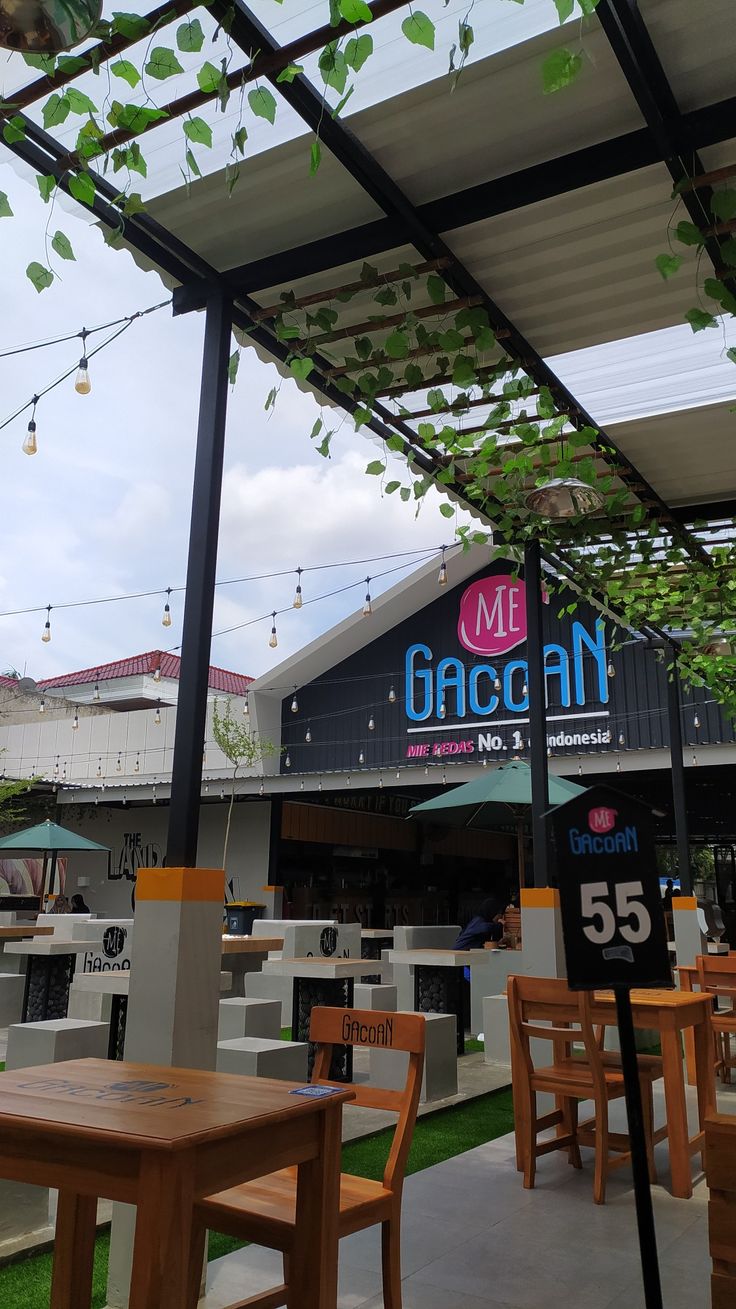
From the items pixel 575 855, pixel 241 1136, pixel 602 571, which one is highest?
pixel 602 571

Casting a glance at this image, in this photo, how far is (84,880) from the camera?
2002cm

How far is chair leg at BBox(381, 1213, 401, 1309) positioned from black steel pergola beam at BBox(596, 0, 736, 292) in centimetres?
320

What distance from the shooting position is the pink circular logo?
1709cm

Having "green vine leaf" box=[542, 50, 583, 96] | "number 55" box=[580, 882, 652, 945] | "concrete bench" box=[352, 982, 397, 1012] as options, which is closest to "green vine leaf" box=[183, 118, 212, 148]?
"green vine leaf" box=[542, 50, 583, 96]

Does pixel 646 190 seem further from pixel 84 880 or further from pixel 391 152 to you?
pixel 84 880

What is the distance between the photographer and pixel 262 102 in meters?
2.70

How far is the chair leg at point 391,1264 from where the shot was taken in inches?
97.3

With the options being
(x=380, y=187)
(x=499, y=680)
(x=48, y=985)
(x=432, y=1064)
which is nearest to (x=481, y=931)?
(x=432, y=1064)

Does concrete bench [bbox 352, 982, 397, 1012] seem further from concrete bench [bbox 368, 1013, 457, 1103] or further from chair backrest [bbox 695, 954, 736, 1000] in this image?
chair backrest [bbox 695, 954, 736, 1000]

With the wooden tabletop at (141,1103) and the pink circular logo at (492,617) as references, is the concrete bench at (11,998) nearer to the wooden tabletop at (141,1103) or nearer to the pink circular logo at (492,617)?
the wooden tabletop at (141,1103)

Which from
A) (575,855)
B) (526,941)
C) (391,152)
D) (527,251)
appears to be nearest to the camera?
(575,855)

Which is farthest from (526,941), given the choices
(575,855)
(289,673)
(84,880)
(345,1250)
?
(84,880)

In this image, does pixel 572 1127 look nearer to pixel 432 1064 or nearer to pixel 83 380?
pixel 432 1064

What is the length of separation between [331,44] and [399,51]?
246 millimetres
